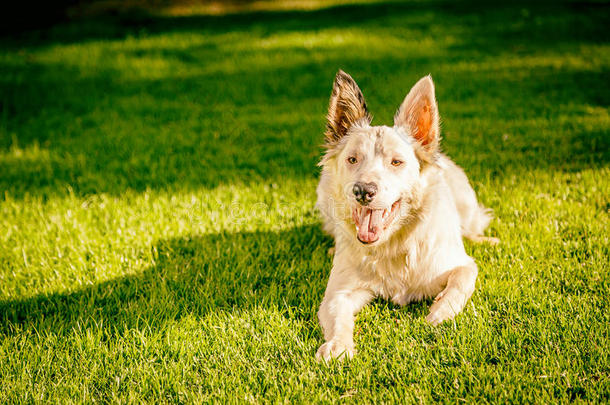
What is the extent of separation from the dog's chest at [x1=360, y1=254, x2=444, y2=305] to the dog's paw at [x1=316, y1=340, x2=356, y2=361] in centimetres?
67

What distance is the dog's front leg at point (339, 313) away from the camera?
9.92ft

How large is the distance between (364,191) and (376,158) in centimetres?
41

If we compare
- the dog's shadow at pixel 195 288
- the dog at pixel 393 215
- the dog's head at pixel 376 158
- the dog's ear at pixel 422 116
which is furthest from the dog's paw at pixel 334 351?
the dog's ear at pixel 422 116

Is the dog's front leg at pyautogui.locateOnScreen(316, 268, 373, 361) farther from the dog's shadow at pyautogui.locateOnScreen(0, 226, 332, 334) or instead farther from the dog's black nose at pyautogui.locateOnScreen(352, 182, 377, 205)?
the dog's black nose at pyautogui.locateOnScreen(352, 182, 377, 205)

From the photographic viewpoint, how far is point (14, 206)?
18.5 feet

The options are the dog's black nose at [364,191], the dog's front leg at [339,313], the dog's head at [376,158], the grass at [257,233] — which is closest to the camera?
the grass at [257,233]

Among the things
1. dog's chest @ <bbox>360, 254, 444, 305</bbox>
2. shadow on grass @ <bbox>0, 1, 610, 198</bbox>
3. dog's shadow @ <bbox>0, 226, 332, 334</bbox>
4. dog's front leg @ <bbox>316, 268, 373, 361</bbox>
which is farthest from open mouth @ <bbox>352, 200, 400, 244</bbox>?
shadow on grass @ <bbox>0, 1, 610, 198</bbox>

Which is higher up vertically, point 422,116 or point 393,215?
point 422,116

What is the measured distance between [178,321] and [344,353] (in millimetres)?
1318

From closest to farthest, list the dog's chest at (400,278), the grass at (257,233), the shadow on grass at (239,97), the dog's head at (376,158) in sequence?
the grass at (257,233), the dog's head at (376,158), the dog's chest at (400,278), the shadow on grass at (239,97)

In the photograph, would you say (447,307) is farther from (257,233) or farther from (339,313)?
(257,233)

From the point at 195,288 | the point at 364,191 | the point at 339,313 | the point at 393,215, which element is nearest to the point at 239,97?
the point at 195,288

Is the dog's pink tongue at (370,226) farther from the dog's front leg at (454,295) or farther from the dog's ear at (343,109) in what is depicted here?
the dog's ear at (343,109)

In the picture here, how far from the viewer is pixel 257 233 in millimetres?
4887
